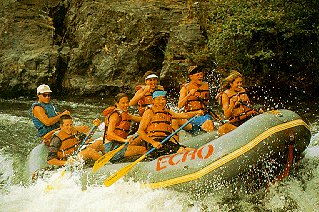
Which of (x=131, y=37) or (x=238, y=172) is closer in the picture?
(x=238, y=172)

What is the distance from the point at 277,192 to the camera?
502cm

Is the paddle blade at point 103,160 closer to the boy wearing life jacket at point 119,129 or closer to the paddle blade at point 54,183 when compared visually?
the boy wearing life jacket at point 119,129

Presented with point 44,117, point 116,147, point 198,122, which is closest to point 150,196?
point 116,147

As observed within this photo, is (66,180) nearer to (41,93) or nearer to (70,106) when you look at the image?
(41,93)

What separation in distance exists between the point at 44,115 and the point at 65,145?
2.92 feet

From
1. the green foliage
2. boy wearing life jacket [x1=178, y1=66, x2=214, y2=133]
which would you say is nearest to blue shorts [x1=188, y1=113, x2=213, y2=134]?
boy wearing life jacket [x1=178, y1=66, x2=214, y2=133]

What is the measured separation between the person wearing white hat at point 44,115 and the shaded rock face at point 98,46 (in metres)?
6.54

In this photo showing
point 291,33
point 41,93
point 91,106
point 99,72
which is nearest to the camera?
point 41,93

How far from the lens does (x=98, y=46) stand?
48.8 feet

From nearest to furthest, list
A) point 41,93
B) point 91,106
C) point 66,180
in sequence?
point 66,180 → point 41,93 → point 91,106

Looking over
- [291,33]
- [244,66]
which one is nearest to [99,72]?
[244,66]

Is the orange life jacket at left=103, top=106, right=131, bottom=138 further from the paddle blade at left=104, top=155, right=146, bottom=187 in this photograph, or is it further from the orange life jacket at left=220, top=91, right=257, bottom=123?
the orange life jacket at left=220, top=91, right=257, bottom=123

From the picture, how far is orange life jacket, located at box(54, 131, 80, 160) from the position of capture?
19.6 ft

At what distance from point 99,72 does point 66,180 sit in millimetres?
9038
